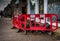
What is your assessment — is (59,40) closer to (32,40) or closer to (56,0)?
(32,40)

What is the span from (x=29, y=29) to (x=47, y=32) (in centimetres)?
125

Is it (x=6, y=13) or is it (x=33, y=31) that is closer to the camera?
(x=33, y=31)

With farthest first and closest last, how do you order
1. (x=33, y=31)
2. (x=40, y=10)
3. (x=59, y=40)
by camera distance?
(x=40, y=10) < (x=33, y=31) < (x=59, y=40)

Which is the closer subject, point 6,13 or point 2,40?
point 2,40

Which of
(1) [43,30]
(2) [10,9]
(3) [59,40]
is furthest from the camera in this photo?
(2) [10,9]

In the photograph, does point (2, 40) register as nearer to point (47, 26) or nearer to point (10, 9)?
point (47, 26)

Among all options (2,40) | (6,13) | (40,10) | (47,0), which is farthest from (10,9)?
(2,40)

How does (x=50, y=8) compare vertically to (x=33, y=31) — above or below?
above

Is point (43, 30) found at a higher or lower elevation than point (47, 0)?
lower

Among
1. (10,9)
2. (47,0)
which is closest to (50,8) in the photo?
(47,0)

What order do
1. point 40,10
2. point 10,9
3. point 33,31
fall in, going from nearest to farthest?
point 33,31
point 40,10
point 10,9

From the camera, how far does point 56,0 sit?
58.9 ft

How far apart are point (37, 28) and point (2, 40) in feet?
10.7

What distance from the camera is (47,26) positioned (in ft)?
46.5
